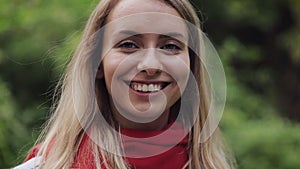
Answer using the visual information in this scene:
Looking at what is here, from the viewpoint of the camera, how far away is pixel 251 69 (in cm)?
702

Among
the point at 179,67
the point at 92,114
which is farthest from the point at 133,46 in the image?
the point at 92,114

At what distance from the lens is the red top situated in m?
2.29

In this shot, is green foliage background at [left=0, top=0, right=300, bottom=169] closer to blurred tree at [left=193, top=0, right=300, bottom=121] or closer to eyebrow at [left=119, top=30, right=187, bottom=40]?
blurred tree at [left=193, top=0, right=300, bottom=121]

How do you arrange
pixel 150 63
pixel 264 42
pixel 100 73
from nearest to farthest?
1. pixel 150 63
2. pixel 100 73
3. pixel 264 42

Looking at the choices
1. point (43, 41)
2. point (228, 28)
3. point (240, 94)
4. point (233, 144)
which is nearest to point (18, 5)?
point (43, 41)

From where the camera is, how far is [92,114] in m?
2.36

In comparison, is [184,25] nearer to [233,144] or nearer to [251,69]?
[233,144]

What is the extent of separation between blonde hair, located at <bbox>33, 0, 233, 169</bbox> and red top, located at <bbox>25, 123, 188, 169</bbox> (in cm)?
2

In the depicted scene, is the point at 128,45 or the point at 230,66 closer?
the point at 128,45

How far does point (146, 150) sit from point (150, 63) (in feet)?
0.79

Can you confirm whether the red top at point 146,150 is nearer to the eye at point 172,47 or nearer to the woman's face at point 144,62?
the woman's face at point 144,62

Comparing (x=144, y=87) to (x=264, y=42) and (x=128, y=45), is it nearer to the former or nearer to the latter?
(x=128, y=45)

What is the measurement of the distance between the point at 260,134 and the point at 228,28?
179 cm

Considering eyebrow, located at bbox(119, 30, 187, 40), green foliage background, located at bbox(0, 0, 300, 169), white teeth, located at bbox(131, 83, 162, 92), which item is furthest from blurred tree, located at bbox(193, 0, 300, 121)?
white teeth, located at bbox(131, 83, 162, 92)
